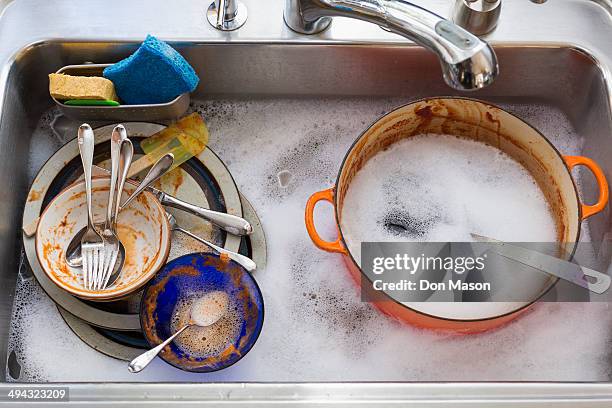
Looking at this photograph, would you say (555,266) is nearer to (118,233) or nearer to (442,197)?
(442,197)

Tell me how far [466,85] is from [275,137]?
32 cm

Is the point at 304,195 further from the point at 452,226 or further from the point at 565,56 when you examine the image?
the point at 565,56

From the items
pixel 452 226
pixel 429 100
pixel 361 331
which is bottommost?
pixel 361 331

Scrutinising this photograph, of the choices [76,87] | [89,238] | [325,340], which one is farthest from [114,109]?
[325,340]

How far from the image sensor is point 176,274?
0.73 m

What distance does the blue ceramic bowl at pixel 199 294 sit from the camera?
696 millimetres

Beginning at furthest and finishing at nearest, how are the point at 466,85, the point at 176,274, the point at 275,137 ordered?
1. the point at 275,137
2. the point at 176,274
3. the point at 466,85

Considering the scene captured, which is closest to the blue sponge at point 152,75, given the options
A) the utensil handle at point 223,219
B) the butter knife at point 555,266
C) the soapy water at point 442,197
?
the utensil handle at point 223,219

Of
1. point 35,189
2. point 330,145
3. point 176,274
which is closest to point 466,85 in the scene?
point 330,145

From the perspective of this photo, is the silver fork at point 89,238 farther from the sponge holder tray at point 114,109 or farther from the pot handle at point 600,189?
the pot handle at point 600,189

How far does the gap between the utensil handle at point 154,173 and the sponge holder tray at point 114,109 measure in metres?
0.06

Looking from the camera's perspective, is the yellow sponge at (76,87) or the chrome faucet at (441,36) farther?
the yellow sponge at (76,87)

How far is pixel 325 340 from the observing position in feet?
2.40

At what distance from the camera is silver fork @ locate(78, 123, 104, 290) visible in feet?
2.36
